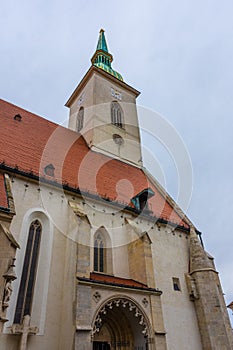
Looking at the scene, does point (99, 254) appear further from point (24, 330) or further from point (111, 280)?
point (24, 330)

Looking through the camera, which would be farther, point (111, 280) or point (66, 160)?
point (66, 160)

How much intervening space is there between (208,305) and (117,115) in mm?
13546

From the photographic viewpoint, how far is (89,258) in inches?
335

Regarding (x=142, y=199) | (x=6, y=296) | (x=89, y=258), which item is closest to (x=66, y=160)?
(x=142, y=199)

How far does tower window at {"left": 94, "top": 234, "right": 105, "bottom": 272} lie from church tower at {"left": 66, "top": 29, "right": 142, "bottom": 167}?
22.5ft

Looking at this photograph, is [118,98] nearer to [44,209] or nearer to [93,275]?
[44,209]

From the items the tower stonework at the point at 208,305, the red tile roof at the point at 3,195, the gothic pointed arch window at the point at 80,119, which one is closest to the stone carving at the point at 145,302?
the tower stonework at the point at 208,305

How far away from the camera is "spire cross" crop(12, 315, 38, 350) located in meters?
6.93

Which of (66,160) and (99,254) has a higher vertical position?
(66,160)

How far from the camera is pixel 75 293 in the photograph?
7684 millimetres

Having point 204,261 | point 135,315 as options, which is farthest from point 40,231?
point 204,261

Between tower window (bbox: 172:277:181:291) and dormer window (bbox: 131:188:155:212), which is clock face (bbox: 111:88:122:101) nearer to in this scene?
dormer window (bbox: 131:188:155:212)

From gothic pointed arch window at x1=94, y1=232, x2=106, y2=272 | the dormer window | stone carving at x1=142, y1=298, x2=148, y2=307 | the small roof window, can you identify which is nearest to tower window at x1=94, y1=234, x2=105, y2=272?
gothic pointed arch window at x1=94, y1=232, x2=106, y2=272

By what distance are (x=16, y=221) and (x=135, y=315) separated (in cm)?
480
